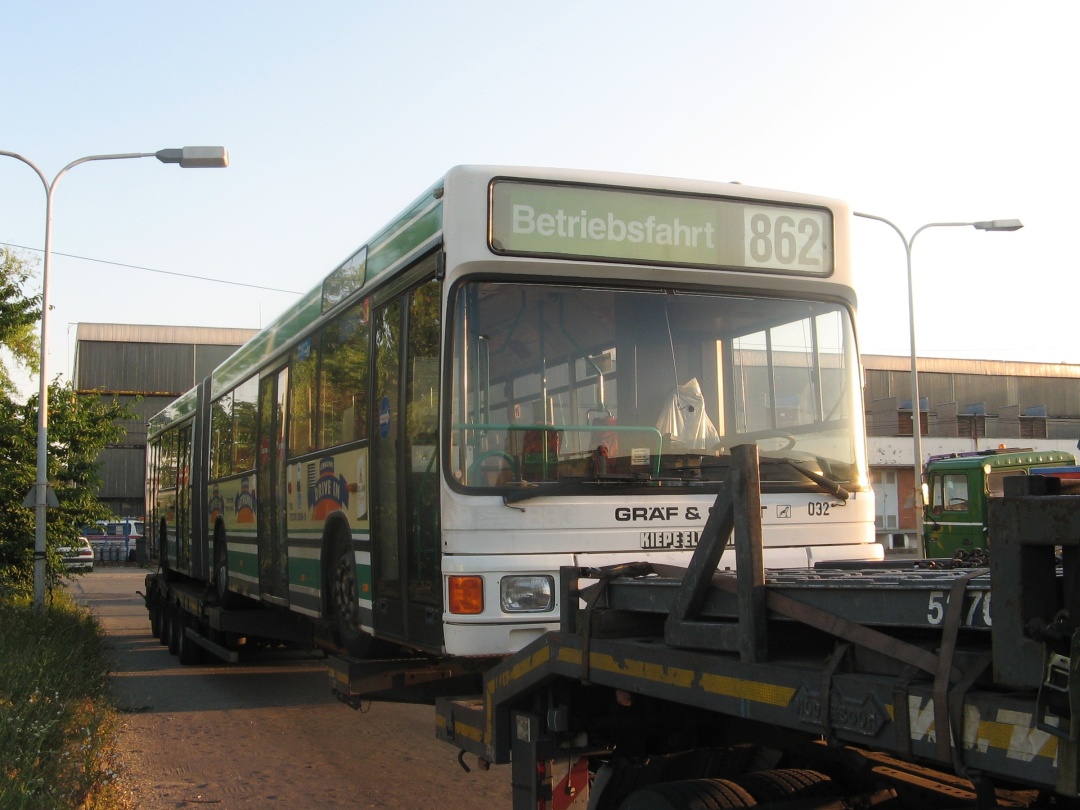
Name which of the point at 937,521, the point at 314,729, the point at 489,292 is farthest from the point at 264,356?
the point at 937,521

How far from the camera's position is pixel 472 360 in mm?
6020

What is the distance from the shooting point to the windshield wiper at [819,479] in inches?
239

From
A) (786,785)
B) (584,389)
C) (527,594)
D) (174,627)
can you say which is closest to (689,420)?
(584,389)

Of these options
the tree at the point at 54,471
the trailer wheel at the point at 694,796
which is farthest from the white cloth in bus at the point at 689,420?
the tree at the point at 54,471

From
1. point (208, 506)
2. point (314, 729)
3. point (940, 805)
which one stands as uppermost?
point (208, 506)

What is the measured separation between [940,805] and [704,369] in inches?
122

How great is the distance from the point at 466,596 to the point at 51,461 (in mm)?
15283

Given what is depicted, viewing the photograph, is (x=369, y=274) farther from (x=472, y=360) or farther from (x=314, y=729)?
(x=314, y=729)

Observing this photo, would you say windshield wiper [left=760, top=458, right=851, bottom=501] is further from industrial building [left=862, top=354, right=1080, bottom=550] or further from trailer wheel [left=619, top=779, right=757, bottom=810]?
industrial building [left=862, top=354, right=1080, bottom=550]

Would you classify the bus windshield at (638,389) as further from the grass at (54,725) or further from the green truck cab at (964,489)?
the green truck cab at (964,489)

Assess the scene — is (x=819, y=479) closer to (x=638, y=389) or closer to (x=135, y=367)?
(x=638, y=389)

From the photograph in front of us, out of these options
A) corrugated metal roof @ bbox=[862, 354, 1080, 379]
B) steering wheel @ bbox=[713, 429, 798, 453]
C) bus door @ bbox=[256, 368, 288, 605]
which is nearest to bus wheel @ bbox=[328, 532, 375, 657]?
bus door @ bbox=[256, 368, 288, 605]

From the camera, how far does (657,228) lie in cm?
639

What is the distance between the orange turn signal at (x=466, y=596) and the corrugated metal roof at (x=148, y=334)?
163ft
